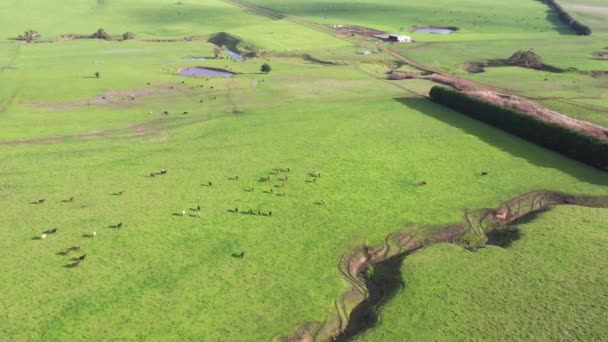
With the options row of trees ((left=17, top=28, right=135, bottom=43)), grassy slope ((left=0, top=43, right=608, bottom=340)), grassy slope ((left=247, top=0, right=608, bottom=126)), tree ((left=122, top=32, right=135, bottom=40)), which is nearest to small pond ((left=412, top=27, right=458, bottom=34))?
grassy slope ((left=247, top=0, right=608, bottom=126))

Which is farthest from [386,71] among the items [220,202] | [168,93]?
[220,202]

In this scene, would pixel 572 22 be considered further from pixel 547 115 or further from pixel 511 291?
pixel 511 291

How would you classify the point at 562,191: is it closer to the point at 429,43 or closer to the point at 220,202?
the point at 220,202

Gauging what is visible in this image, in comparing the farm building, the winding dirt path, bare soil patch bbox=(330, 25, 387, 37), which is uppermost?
bare soil patch bbox=(330, 25, 387, 37)

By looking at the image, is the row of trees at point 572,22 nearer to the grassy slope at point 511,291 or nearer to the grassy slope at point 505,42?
the grassy slope at point 505,42

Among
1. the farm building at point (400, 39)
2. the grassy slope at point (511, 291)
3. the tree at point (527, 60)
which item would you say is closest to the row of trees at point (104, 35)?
the farm building at point (400, 39)

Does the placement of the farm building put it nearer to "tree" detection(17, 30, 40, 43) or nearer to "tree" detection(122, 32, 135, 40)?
"tree" detection(122, 32, 135, 40)
